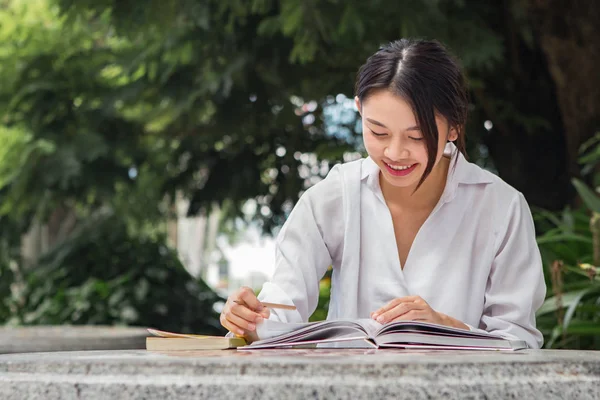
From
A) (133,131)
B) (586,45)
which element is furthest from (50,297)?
(586,45)

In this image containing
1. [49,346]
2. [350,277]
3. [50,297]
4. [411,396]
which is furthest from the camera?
[50,297]

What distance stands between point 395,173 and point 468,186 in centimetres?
27

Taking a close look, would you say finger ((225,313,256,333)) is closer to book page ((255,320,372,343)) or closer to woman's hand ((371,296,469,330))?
book page ((255,320,372,343))

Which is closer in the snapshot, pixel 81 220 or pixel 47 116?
pixel 47 116

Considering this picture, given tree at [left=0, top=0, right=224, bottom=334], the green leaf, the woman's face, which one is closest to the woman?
the woman's face

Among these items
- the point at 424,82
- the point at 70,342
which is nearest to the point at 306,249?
the point at 424,82

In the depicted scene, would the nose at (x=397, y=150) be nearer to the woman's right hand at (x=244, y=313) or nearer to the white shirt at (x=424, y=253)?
the white shirt at (x=424, y=253)

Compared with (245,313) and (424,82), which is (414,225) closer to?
(424,82)

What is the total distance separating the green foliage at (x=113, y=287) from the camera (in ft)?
24.4

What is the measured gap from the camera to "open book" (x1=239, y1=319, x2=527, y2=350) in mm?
1846

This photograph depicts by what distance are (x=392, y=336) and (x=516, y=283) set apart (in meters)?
0.54

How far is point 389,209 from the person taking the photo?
2.41m

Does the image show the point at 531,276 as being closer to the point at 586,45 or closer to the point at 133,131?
the point at 586,45

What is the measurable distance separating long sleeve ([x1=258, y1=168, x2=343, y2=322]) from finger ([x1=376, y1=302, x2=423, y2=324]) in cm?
32
